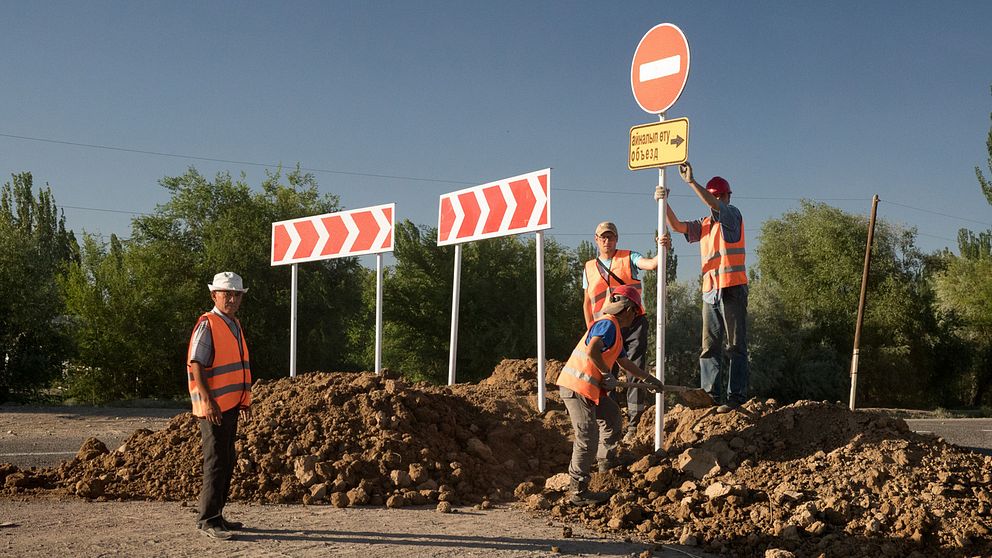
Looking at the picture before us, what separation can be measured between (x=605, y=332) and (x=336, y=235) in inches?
326

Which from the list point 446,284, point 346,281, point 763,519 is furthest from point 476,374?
point 763,519

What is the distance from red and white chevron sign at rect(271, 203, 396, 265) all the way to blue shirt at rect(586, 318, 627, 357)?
6.62 meters

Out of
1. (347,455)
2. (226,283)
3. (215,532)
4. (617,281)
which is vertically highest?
(617,281)

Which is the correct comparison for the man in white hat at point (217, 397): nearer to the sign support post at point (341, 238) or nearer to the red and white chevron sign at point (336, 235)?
the sign support post at point (341, 238)

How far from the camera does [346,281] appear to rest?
113 feet

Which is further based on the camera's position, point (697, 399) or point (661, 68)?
point (697, 399)

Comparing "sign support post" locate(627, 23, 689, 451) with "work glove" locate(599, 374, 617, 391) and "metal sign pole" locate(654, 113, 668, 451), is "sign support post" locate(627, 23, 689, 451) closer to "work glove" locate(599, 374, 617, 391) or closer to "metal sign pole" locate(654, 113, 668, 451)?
"metal sign pole" locate(654, 113, 668, 451)

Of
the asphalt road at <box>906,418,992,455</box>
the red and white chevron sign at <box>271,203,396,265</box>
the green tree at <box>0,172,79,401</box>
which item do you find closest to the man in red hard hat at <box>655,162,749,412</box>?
the red and white chevron sign at <box>271,203,396,265</box>

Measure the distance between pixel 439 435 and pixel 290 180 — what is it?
2893 cm

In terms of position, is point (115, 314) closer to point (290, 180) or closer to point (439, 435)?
point (290, 180)

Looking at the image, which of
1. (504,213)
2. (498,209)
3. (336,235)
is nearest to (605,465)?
(504,213)

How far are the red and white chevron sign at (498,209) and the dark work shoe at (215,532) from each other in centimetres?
505

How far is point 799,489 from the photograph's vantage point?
6836mm

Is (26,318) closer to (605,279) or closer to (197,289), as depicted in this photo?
(197,289)
